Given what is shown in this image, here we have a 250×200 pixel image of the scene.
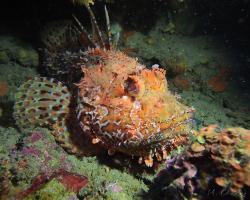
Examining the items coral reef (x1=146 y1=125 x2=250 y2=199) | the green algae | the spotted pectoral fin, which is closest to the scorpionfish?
the spotted pectoral fin

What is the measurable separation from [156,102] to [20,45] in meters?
4.67

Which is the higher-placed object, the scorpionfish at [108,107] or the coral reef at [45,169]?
the scorpionfish at [108,107]

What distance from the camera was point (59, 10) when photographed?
23.9ft

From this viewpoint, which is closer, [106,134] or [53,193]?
[53,193]

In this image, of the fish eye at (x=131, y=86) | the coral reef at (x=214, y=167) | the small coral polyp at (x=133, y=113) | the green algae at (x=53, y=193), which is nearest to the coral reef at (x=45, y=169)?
the green algae at (x=53, y=193)

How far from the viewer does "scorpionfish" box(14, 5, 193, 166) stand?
13.4 feet

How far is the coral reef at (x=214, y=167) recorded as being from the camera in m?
3.00

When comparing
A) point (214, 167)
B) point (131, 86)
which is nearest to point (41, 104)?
point (131, 86)

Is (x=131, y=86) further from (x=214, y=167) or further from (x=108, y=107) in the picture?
(x=214, y=167)

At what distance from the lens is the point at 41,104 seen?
5.25 m

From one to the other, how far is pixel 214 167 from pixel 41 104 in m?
3.23

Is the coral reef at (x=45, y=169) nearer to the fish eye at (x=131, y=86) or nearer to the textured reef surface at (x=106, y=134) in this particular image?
the textured reef surface at (x=106, y=134)

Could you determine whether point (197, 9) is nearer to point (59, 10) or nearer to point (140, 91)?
point (59, 10)

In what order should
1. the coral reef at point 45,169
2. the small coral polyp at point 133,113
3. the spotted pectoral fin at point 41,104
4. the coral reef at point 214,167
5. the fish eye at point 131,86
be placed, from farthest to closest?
the spotted pectoral fin at point 41,104, the fish eye at point 131,86, the small coral polyp at point 133,113, the coral reef at point 45,169, the coral reef at point 214,167
